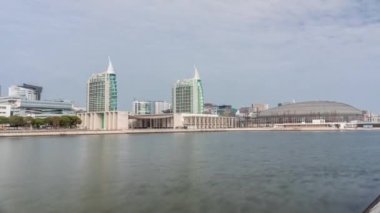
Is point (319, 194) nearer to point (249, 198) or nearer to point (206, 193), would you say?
point (249, 198)

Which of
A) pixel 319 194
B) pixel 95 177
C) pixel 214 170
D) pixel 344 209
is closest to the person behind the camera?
pixel 344 209

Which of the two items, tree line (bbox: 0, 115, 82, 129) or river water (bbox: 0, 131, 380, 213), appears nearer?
river water (bbox: 0, 131, 380, 213)

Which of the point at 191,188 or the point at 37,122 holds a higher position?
the point at 37,122

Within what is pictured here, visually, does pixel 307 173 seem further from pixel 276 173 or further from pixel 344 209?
pixel 344 209

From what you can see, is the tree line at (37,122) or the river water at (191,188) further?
the tree line at (37,122)

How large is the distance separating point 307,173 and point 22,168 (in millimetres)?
26824

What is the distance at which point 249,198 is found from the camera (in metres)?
24.5

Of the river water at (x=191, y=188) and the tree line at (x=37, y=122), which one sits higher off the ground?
the tree line at (x=37, y=122)

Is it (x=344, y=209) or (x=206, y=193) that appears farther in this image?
(x=206, y=193)

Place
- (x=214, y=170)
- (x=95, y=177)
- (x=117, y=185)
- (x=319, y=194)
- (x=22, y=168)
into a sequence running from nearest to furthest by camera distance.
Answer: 1. (x=319, y=194)
2. (x=117, y=185)
3. (x=95, y=177)
4. (x=214, y=170)
5. (x=22, y=168)

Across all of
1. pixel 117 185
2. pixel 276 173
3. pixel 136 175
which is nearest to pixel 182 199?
pixel 117 185

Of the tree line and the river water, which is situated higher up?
the tree line

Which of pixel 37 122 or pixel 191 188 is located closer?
pixel 191 188

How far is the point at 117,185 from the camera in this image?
29938 millimetres
